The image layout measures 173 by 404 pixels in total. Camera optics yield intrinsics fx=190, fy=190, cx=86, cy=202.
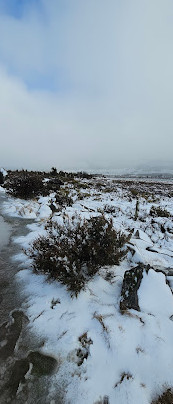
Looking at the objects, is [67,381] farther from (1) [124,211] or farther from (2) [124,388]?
(1) [124,211]

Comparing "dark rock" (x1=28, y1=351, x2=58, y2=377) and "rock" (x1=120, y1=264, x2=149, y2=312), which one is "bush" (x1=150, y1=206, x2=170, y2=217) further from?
"dark rock" (x1=28, y1=351, x2=58, y2=377)

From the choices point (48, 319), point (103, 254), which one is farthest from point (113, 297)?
point (48, 319)

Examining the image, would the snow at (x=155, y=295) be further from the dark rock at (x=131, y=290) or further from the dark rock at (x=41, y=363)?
the dark rock at (x=41, y=363)

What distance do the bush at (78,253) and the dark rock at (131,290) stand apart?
1.55 ft

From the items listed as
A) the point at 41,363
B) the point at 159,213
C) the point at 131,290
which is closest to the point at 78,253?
the point at 131,290

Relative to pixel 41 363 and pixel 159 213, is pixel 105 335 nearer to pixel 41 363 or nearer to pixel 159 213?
pixel 41 363

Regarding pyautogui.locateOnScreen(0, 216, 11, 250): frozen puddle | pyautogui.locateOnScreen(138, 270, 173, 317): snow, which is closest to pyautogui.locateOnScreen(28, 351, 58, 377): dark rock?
pyautogui.locateOnScreen(138, 270, 173, 317): snow

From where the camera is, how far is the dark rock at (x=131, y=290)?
2732 millimetres

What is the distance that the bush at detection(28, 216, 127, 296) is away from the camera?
2.99 metres

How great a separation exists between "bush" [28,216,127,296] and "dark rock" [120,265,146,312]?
0.47 m

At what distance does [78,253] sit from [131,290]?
1.00 meters

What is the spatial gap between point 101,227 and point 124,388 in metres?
2.17

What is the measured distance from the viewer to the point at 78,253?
10.6 feet

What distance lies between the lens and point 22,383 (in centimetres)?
186
